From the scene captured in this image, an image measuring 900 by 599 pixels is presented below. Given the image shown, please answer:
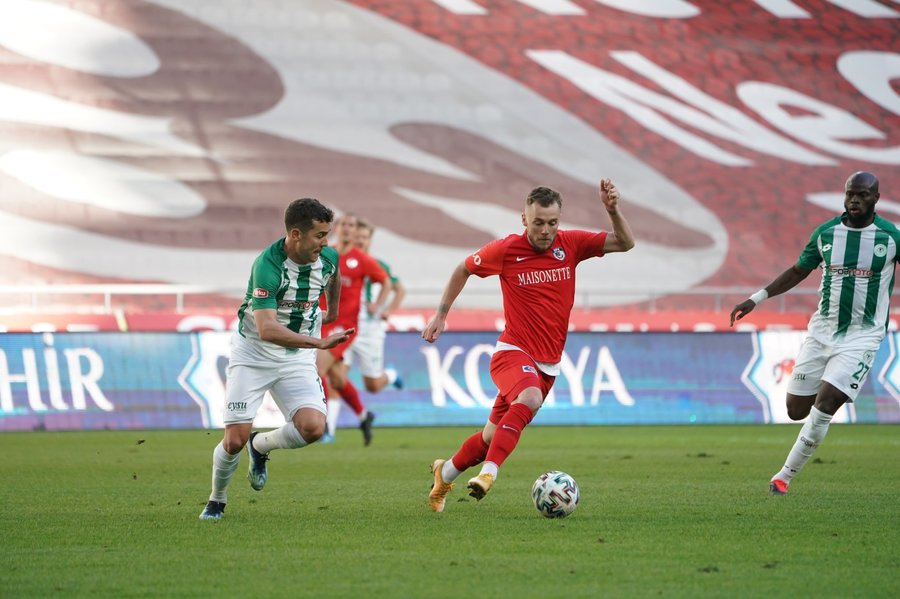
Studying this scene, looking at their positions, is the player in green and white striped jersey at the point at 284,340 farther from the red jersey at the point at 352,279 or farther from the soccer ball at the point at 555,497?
the red jersey at the point at 352,279

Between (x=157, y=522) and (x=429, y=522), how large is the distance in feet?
5.23

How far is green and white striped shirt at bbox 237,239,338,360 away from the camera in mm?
7641

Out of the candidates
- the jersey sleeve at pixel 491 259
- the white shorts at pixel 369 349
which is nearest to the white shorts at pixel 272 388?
the jersey sleeve at pixel 491 259

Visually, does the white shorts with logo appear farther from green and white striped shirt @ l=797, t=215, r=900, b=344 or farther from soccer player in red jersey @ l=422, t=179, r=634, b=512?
green and white striped shirt @ l=797, t=215, r=900, b=344

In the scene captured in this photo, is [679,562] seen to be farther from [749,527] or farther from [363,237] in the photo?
[363,237]

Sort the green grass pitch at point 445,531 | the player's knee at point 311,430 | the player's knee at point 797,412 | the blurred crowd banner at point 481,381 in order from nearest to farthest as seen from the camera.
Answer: the green grass pitch at point 445,531
the player's knee at point 311,430
the player's knee at point 797,412
the blurred crowd banner at point 481,381

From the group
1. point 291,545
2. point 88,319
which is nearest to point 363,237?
point 291,545

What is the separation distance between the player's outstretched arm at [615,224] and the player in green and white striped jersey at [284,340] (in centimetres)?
160

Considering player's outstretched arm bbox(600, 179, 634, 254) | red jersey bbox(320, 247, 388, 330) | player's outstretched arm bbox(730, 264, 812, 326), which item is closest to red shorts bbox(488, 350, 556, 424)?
player's outstretched arm bbox(600, 179, 634, 254)

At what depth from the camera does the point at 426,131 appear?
30.4 m

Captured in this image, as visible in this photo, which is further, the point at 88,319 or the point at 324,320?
the point at 88,319

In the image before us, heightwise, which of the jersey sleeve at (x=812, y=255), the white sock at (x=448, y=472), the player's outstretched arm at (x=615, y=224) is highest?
the player's outstretched arm at (x=615, y=224)

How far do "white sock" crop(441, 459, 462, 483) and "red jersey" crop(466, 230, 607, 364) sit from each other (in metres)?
0.84

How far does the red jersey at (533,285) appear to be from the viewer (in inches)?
327
